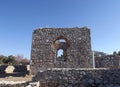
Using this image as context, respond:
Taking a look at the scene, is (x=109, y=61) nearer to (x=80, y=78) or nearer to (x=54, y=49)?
(x=54, y=49)

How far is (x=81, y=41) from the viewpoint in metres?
15.1

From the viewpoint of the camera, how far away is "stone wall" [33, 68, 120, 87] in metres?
8.37

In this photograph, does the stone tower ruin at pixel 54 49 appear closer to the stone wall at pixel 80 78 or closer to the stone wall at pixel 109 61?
the stone wall at pixel 109 61

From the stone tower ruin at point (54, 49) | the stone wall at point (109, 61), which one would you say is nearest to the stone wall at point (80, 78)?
the stone tower ruin at point (54, 49)

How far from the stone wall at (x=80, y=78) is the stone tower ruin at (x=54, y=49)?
18.7 feet

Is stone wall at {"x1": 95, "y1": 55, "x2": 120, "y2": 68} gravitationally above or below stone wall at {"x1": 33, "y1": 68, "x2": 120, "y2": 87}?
above

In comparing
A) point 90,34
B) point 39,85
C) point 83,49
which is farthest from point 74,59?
point 39,85

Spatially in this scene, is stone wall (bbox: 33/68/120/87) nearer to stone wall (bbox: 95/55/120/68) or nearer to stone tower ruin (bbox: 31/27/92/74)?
stone tower ruin (bbox: 31/27/92/74)

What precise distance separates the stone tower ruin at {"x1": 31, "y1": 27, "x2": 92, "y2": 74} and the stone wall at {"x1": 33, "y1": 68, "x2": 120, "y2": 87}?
225 inches

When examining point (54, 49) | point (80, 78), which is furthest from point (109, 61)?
point (80, 78)

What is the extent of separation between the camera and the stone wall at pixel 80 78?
837 cm

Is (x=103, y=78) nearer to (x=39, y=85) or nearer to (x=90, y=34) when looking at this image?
(x=39, y=85)

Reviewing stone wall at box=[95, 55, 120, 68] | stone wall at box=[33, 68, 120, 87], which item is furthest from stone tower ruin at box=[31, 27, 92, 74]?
stone wall at box=[33, 68, 120, 87]

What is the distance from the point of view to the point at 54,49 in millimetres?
15273
